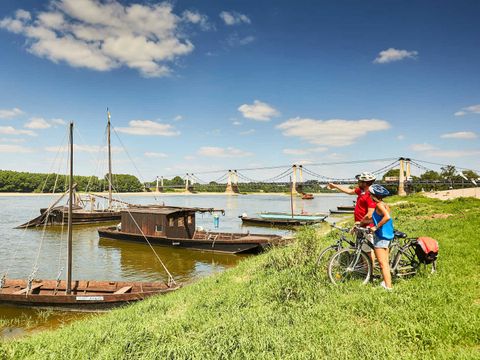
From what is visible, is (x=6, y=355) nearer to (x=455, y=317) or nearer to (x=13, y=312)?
(x=455, y=317)

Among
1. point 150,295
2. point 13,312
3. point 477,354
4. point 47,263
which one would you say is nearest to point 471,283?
point 477,354

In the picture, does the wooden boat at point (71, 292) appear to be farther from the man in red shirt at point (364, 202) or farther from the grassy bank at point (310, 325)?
the man in red shirt at point (364, 202)

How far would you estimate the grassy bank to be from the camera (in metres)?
4.77

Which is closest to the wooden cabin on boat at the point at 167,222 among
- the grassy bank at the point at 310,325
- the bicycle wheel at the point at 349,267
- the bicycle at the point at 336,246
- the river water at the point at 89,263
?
the river water at the point at 89,263

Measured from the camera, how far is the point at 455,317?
5.22 metres

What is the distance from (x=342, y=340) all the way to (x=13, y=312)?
1462 cm

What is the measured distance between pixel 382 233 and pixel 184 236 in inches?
893

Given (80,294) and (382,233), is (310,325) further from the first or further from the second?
(80,294)

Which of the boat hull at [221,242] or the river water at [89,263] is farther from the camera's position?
the boat hull at [221,242]

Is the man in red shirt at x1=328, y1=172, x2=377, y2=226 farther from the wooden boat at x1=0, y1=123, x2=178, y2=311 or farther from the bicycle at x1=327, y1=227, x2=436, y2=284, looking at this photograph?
the wooden boat at x1=0, y1=123, x2=178, y2=311

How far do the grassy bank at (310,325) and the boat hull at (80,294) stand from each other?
4802 mm

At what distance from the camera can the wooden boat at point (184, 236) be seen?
83.5ft

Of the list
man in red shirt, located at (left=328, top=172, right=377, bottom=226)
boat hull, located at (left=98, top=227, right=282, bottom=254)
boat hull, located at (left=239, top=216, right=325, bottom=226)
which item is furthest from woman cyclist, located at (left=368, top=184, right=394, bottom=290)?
boat hull, located at (left=239, top=216, right=325, bottom=226)

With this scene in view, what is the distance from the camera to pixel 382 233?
22.5 feet
